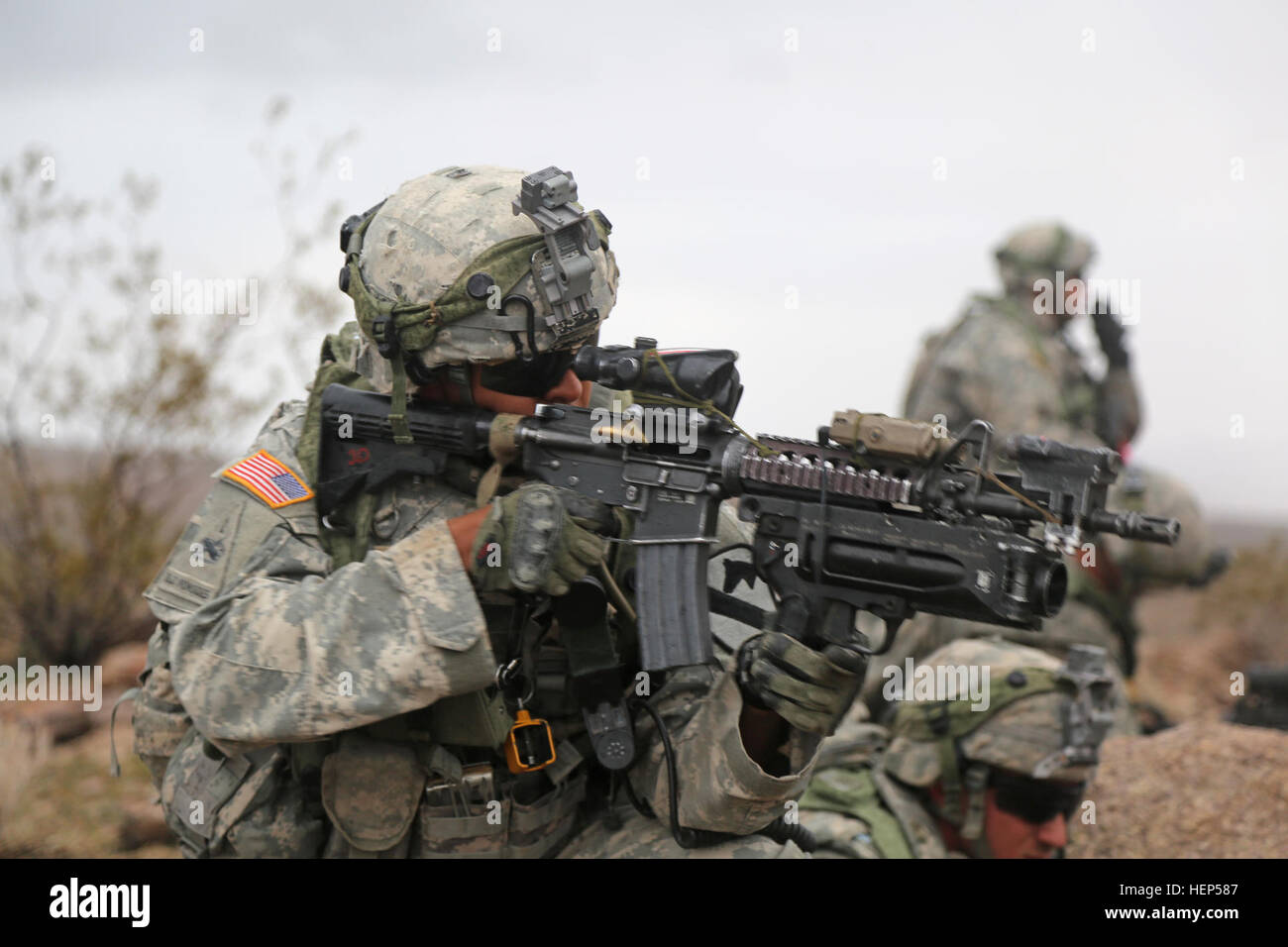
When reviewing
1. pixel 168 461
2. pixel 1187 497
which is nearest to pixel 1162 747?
pixel 1187 497

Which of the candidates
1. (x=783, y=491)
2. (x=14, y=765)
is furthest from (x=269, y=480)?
(x=14, y=765)

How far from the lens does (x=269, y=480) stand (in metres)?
4.01

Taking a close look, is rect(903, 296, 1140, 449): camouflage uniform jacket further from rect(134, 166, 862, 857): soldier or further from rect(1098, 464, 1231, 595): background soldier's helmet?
rect(134, 166, 862, 857): soldier

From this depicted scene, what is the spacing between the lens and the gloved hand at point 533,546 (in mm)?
3461

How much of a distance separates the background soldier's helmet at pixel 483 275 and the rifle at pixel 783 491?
0.55 ft

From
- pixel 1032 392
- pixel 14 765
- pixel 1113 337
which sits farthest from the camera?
pixel 1113 337

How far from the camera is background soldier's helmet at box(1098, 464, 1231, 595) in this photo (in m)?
7.95

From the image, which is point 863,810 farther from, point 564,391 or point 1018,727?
point 564,391

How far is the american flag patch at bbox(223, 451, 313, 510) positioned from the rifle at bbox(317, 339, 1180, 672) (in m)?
0.08

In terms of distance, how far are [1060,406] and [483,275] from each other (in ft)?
19.3

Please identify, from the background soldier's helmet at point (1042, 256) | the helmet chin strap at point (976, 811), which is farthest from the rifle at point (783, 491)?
the background soldier's helmet at point (1042, 256)

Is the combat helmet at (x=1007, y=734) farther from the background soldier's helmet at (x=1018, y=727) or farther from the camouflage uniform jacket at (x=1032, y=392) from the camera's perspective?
the camouflage uniform jacket at (x=1032, y=392)

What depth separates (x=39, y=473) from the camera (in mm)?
10086

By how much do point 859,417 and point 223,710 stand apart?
1.77 metres
